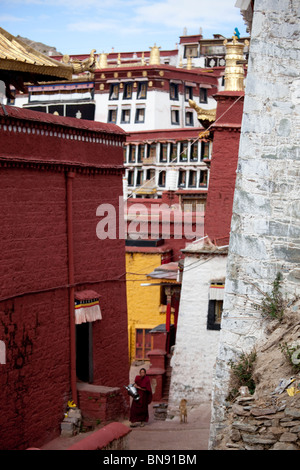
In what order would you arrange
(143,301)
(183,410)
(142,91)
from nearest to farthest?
1. (183,410)
2. (143,301)
3. (142,91)

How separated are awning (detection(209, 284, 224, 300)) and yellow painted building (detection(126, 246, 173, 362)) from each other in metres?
8.03

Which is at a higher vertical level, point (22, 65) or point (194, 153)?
point (22, 65)

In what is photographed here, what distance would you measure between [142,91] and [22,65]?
37.0m

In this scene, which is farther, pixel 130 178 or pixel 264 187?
pixel 130 178

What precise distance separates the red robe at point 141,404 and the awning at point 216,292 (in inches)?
132

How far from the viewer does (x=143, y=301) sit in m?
28.9

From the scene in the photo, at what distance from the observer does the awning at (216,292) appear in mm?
20531

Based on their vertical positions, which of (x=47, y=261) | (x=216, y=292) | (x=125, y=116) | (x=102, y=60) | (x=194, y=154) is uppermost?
(x=102, y=60)

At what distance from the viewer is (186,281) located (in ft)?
69.7

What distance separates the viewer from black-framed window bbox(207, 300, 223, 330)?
68.1 ft

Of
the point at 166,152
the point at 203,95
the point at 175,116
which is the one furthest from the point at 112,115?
the point at 166,152

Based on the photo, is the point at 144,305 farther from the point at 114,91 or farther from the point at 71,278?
the point at 114,91

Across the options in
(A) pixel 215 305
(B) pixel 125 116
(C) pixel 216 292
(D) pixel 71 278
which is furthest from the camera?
(B) pixel 125 116
